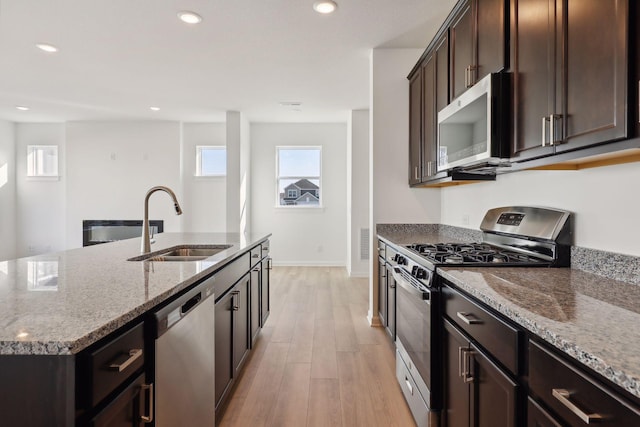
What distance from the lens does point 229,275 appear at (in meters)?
1.98

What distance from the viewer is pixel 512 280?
1.34m

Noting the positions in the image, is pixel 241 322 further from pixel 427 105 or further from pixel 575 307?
pixel 427 105

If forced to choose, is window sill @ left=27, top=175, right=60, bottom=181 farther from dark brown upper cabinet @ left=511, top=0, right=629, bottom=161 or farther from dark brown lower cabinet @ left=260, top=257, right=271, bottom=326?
dark brown upper cabinet @ left=511, top=0, right=629, bottom=161

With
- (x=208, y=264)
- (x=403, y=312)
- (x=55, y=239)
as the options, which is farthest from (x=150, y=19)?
(x=55, y=239)

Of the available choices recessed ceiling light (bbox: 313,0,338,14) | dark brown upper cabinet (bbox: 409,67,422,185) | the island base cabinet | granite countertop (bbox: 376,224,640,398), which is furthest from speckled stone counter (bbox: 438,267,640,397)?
recessed ceiling light (bbox: 313,0,338,14)

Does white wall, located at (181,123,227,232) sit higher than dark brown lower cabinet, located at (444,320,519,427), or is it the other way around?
white wall, located at (181,123,227,232)

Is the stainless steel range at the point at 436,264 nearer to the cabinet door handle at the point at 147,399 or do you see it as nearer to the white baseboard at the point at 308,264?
the cabinet door handle at the point at 147,399

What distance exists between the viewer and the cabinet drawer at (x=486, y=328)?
3.34 feet

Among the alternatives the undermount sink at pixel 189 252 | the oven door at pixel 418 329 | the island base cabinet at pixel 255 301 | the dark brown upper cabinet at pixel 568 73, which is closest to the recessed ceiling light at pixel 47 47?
the undermount sink at pixel 189 252

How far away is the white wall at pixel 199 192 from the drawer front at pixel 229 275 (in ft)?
15.0

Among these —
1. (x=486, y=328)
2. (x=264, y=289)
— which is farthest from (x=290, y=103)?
(x=486, y=328)

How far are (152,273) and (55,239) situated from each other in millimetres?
6851

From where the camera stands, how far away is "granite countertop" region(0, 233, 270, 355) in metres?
0.77

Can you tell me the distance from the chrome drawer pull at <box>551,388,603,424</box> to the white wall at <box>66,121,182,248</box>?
668 cm
